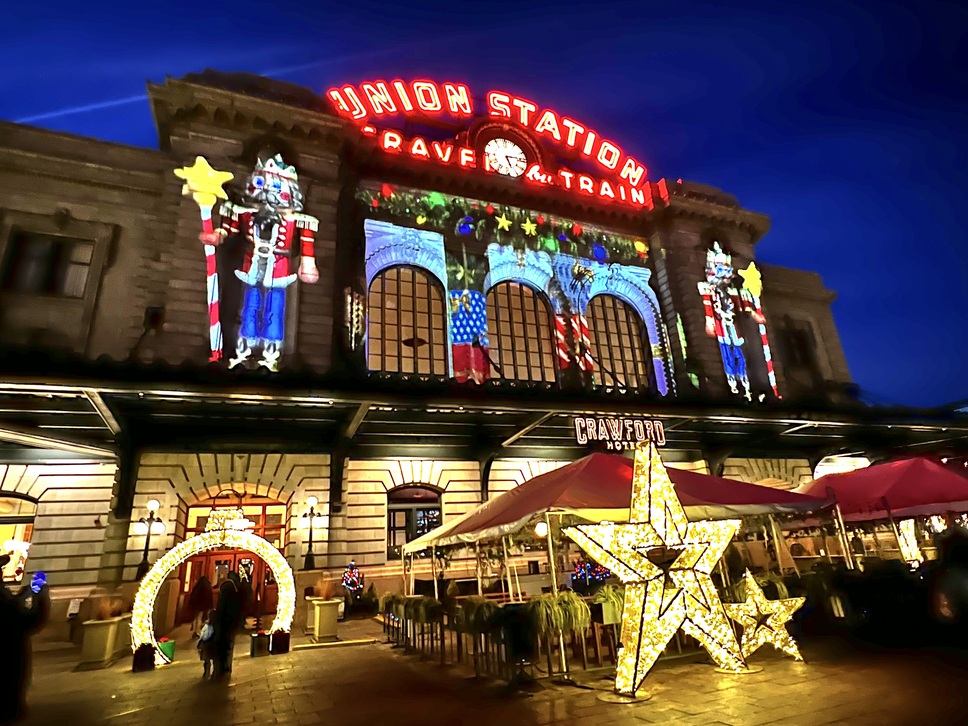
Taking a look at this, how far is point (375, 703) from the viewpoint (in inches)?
269

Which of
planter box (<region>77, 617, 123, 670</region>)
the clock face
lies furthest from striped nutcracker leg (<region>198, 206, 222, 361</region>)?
the clock face

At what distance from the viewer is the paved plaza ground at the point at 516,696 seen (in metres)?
5.51

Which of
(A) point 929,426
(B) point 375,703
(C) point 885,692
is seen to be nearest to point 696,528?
(C) point 885,692

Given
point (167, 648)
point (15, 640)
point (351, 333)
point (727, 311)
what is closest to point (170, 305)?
point (351, 333)

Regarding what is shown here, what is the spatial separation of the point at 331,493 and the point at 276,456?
2064 millimetres

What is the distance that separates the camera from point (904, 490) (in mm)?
10477

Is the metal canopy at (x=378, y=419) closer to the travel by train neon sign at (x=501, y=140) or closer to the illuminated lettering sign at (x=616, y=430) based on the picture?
the illuminated lettering sign at (x=616, y=430)

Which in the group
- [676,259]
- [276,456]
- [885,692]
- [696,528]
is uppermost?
[676,259]

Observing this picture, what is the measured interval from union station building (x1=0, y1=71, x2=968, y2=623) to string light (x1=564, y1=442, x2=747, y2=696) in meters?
6.77

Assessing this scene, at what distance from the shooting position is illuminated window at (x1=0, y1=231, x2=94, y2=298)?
16250mm

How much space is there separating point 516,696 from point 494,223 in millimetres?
18494

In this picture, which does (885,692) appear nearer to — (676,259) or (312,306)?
(312,306)

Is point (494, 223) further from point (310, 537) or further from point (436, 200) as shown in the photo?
point (310, 537)

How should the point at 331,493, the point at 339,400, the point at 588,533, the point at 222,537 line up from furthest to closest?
the point at 331,493 < the point at 339,400 < the point at 222,537 < the point at 588,533
